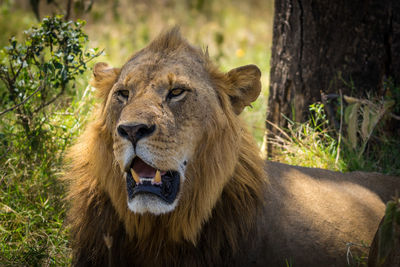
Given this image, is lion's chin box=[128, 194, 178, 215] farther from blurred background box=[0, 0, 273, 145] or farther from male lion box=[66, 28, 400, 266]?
blurred background box=[0, 0, 273, 145]

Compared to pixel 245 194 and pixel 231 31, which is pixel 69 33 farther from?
pixel 231 31

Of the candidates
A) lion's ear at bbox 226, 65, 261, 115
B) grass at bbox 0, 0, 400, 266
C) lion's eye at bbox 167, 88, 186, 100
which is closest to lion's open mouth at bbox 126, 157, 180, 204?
lion's eye at bbox 167, 88, 186, 100

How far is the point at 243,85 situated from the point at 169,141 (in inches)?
26.4

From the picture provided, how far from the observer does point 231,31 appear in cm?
1052

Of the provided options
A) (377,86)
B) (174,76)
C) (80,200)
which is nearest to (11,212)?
(80,200)


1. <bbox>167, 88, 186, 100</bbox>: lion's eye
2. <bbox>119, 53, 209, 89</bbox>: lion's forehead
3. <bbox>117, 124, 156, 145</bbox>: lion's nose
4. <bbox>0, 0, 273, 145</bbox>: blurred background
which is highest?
<bbox>0, 0, 273, 145</bbox>: blurred background

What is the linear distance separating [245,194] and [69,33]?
197 cm

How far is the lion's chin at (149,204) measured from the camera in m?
2.69

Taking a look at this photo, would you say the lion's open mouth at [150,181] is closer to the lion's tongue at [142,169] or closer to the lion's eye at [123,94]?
the lion's tongue at [142,169]

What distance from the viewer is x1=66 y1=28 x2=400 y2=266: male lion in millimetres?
2740

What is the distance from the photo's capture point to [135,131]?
8.49 feet

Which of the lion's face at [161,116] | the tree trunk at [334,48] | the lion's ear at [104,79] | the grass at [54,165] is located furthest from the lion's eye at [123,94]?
the tree trunk at [334,48]

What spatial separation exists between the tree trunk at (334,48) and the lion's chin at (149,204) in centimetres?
243

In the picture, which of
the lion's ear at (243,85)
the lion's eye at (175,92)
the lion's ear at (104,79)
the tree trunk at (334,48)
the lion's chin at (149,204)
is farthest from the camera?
the tree trunk at (334,48)
